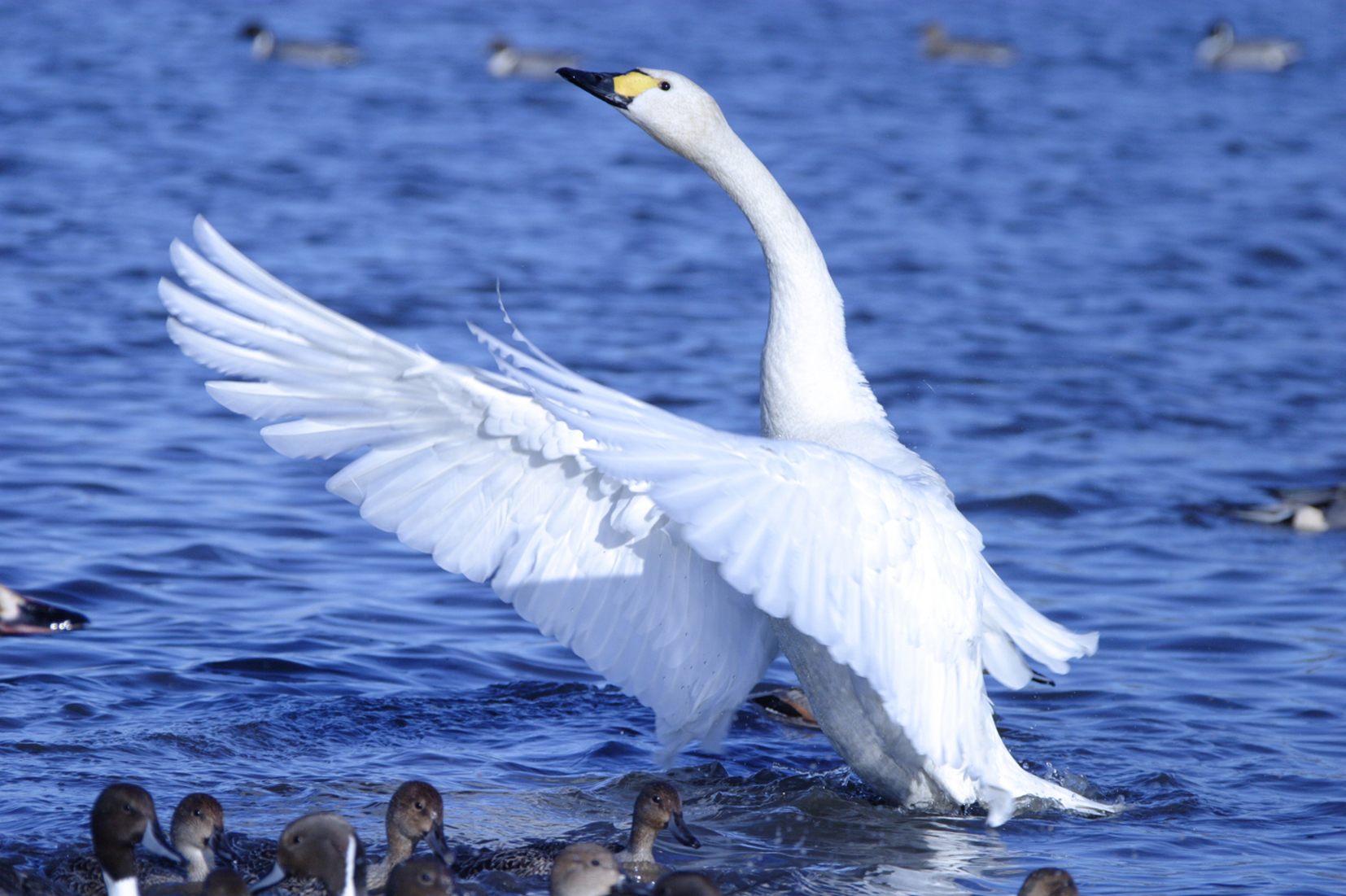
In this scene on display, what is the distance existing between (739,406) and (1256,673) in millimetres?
4465

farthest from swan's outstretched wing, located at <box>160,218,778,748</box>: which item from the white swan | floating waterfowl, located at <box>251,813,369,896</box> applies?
floating waterfowl, located at <box>251,813,369,896</box>

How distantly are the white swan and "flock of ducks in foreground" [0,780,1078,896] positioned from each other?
1.74 ft

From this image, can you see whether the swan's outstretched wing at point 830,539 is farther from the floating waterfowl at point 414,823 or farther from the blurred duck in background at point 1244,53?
the blurred duck in background at point 1244,53

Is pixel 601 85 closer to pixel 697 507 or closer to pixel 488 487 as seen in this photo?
pixel 488 487

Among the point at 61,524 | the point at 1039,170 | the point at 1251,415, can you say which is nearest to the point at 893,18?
the point at 1039,170

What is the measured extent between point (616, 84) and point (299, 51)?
2399 cm

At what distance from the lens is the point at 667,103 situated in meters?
6.25

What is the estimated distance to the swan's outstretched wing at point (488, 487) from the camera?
16.4ft

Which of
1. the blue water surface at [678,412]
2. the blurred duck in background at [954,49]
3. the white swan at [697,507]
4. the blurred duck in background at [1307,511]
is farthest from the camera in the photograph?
the blurred duck in background at [954,49]

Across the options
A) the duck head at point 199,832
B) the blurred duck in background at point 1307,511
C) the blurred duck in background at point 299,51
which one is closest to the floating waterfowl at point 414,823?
the duck head at point 199,832

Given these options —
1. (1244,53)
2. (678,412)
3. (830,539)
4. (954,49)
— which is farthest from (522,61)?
(830,539)

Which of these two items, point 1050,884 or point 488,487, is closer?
point 1050,884

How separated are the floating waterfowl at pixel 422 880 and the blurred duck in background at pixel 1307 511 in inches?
277

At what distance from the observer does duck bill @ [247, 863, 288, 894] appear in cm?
547
